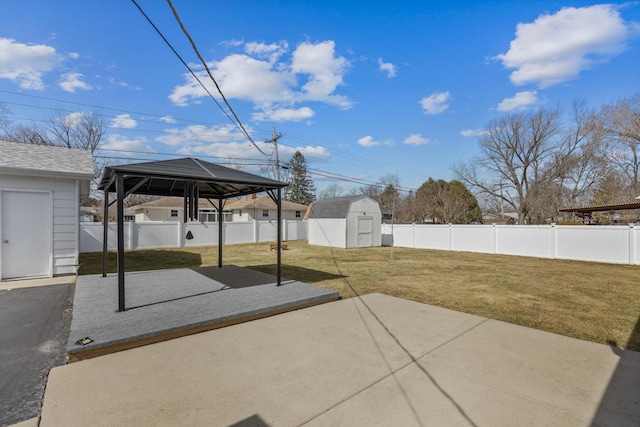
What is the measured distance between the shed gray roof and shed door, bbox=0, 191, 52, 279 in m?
12.9

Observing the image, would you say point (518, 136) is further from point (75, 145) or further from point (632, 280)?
point (75, 145)

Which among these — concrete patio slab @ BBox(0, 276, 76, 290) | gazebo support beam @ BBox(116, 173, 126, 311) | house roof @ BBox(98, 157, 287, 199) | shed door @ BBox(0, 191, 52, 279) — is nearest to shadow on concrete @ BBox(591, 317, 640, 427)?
house roof @ BBox(98, 157, 287, 199)

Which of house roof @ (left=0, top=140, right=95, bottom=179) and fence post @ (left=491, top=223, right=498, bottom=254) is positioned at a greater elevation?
house roof @ (left=0, top=140, right=95, bottom=179)

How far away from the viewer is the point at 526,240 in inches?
557

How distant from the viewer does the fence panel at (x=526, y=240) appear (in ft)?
43.9

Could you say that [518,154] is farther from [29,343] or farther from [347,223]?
[29,343]

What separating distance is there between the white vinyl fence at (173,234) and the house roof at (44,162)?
21.5 feet

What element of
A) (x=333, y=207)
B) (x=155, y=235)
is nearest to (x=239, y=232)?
(x=155, y=235)

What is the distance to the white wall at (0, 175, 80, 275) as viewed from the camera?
25.1 ft

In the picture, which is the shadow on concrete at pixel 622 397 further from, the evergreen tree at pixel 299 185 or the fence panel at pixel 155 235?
the evergreen tree at pixel 299 185

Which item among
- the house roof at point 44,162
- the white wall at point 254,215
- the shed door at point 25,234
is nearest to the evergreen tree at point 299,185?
the white wall at point 254,215

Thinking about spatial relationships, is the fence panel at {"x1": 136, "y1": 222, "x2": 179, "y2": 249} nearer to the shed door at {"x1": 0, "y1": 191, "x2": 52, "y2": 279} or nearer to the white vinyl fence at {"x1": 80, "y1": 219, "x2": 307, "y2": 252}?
the white vinyl fence at {"x1": 80, "y1": 219, "x2": 307, "y2": 252}

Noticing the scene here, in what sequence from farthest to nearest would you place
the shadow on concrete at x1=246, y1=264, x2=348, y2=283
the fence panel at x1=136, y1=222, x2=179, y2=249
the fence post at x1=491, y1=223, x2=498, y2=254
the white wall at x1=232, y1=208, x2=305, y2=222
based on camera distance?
the white wall at x1=232, y1=208, x2=305, y2=222, the fence panel at x1=136, y1=222, x2=179, y2=249, the fence post at x1=491, y1=223, x2=498, y2=254, the shadow on concrete at x1=246, y1=264, x2=348, y2=283

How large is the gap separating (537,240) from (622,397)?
13281 mm
